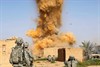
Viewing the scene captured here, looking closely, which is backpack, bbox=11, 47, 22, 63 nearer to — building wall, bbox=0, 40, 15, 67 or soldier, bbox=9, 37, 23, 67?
soldier, bbox=9, 37, 23, 67

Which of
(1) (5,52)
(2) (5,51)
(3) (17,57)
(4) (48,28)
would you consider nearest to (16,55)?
(3) (17,57)

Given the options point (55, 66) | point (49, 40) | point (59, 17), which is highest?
point (59, 17)

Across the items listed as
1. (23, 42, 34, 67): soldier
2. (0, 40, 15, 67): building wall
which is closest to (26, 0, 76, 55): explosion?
(0, 40, 15, 67): building wall

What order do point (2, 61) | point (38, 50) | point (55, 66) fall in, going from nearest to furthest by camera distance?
point (2, 61)
point (55, 66)
point (38, 50)

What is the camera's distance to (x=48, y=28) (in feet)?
168

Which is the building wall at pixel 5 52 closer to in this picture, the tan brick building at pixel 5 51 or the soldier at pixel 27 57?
the tan brick building at pixel 5 51

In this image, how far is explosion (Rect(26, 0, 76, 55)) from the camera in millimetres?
50688

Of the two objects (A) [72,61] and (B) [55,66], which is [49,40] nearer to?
(B) [55,66]

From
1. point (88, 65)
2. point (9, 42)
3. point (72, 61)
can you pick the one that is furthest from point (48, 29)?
point (72, 61)

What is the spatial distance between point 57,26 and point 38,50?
4.97 meters

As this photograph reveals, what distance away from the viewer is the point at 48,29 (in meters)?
51.3

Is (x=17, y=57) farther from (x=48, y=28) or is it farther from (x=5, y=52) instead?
(x=48, y=28)

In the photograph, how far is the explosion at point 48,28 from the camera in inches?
1996

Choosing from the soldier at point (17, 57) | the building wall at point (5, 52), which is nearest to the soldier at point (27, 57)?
the soldier at point (17, 57)
